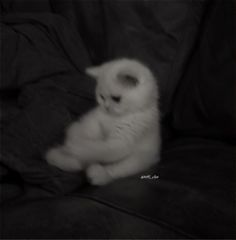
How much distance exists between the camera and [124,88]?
1.02 meters

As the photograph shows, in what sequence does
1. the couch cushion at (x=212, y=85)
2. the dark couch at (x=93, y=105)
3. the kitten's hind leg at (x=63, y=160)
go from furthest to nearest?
1. the couch cushion at (x=212, y=85)
2. the kitten's hind leg at (x=63, y=160)
3. the dark couch at (x=93, y=105)

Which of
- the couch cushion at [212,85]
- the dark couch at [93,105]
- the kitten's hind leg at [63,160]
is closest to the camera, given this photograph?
the dark couch at [93,105]

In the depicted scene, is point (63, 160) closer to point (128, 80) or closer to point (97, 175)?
point (97, 175)

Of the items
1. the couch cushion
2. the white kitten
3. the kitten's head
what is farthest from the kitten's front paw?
the couch cushion

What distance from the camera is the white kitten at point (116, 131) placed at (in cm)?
100

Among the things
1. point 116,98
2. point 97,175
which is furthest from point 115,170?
point 116,98

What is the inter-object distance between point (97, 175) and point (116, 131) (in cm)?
13

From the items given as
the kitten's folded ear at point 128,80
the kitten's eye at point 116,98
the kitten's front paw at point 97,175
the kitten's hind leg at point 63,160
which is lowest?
the kitten's front paw at point 97,175

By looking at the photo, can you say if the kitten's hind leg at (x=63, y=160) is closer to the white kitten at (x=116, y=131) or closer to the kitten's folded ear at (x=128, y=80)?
the white kitten at (x=116, y=131)

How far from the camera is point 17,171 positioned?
94 centimetres

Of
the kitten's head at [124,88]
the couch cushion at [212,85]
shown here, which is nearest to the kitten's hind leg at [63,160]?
the kitten's head at [124,88]

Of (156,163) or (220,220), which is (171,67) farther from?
(220,220)

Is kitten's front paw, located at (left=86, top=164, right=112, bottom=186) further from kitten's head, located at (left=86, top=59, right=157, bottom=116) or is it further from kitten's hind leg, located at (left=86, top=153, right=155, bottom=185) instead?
kitten's head, located at (left=86, top=59, right=157, bottom=116)

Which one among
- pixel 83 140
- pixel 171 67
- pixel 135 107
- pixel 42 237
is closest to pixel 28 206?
pixel 42 237
